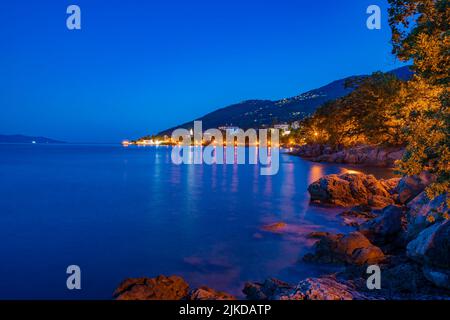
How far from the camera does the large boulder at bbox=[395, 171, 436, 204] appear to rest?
1778 centimetres

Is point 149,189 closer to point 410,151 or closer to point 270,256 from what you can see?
point 270,256

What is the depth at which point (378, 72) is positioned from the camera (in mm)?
44562

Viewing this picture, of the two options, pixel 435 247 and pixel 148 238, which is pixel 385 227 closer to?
pixel 435 247

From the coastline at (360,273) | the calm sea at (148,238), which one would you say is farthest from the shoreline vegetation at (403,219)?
the calm sea at (148,238)

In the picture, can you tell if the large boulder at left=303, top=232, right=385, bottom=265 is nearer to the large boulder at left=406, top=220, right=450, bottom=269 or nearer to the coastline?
the coastline

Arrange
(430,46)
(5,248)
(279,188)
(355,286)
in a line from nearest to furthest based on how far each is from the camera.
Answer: (430,46) → (355,286) → (5,248) → (279,188)

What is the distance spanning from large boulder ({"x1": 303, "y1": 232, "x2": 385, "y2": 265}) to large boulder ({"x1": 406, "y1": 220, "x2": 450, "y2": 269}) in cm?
148

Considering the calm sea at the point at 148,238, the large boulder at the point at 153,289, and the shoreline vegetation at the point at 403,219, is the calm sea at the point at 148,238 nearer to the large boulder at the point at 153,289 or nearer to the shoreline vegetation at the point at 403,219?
the shoreline vegetation at the point at 403,219

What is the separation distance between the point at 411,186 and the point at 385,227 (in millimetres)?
6999

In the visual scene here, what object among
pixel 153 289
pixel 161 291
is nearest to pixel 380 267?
pixel 161 291

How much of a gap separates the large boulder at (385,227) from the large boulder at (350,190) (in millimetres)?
7404

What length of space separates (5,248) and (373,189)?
1996cm

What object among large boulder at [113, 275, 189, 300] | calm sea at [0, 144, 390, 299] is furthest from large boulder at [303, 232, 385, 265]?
large boulder at [113, 275, 189, 300]

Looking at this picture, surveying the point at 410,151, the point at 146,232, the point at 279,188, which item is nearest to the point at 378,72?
the point at 279,188
